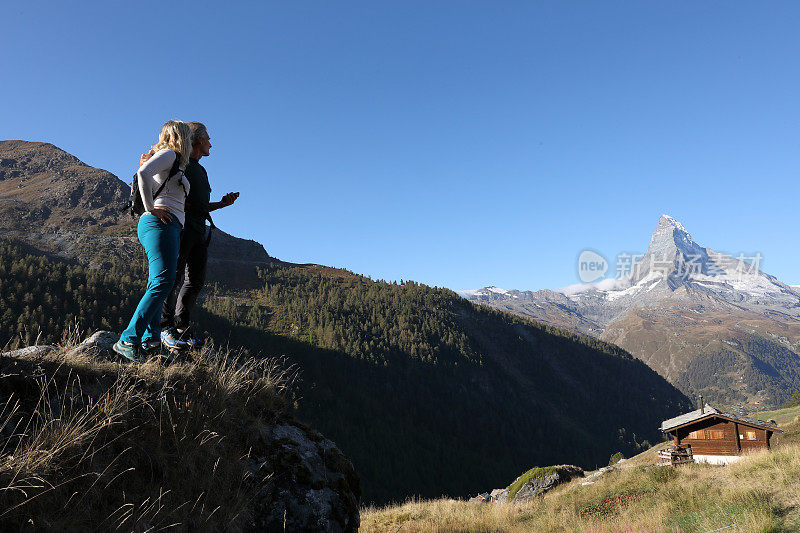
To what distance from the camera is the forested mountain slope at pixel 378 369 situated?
10838 cm

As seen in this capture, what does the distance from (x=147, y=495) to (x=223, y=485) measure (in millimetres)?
586

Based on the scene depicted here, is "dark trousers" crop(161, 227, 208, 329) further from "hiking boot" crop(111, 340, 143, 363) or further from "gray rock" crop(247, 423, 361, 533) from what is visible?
"gray rock" crop(247, 423, 361, 533)

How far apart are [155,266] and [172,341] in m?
1.09

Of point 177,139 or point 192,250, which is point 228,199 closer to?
point 192,250

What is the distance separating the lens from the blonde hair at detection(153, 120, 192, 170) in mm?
4559

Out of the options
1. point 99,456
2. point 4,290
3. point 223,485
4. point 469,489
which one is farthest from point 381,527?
point 4,290

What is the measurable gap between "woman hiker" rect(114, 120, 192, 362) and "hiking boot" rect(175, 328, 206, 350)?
17.3 inches

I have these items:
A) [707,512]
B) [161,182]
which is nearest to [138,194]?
[161,182]

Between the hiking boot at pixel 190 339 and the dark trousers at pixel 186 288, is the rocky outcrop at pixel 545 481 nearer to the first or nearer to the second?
the hiking boot at pixel 190 339

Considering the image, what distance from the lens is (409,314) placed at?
185000 millimetres

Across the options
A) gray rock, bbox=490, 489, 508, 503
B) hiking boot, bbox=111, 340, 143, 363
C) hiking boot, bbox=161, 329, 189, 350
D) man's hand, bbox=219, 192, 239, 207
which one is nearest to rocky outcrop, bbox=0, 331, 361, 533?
hiking boot, bbox=111, 340, 143, 363

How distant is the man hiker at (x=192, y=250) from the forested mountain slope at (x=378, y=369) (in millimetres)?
81604

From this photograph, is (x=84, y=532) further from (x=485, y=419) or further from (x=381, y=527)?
(x=485, y=419)

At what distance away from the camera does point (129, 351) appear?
421 centimetres
